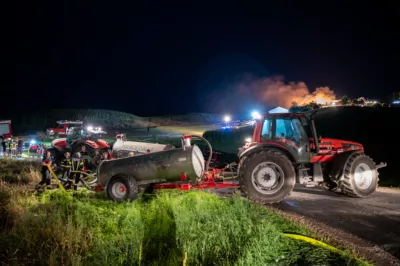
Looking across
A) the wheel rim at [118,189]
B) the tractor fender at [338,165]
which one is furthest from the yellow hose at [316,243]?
the wheel rim at [118,189]

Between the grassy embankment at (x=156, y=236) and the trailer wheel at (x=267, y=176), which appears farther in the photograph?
the trailer wheel at (x=267, y=176)

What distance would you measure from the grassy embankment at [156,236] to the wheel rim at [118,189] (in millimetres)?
666

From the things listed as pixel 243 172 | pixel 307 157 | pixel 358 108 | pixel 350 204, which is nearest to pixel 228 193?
pixel 243 172

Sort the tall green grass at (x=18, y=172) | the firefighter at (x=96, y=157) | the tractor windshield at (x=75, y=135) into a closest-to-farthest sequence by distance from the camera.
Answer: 1. the tall green grass at (x=18, y=172)
2. the firefighter at (x=96, y=157)
3. the tractor windshield at (x=75, y=135)

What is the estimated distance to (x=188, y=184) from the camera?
8695 millimetres

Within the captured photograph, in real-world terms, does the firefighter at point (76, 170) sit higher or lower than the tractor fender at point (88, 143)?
lower

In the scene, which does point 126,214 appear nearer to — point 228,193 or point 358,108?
point 228,193

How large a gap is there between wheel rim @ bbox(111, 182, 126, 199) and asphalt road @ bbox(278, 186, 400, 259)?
4.25 metres

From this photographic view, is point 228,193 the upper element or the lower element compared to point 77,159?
lower

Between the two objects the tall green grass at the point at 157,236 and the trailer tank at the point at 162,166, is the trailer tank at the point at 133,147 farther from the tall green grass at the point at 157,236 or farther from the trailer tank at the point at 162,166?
the tall green grass at the point at 157,236

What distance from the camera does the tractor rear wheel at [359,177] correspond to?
8.50 metres

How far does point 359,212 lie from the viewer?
25.1ft

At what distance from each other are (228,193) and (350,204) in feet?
11.5

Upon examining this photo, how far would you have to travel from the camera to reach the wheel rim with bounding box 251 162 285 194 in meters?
8.50
